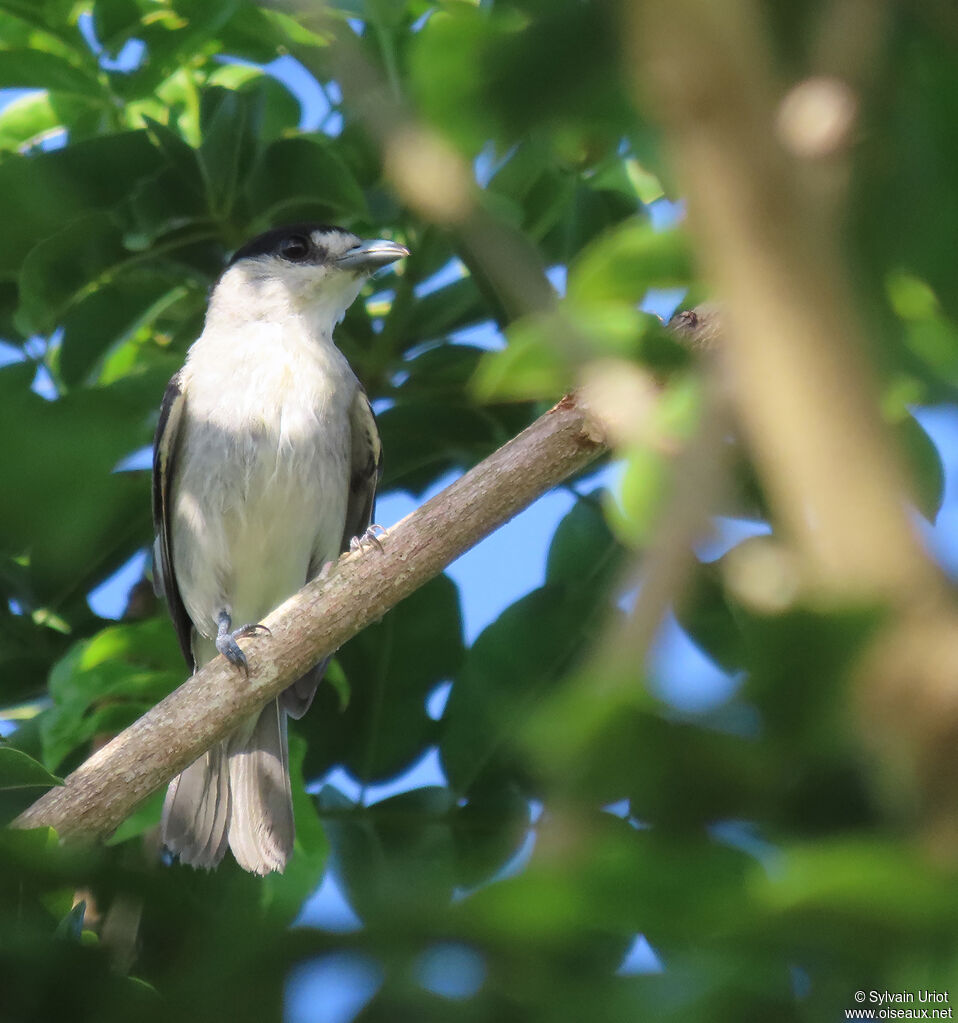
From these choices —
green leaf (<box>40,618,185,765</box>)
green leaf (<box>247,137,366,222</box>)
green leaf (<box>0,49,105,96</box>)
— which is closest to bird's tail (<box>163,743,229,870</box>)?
green leaf (<box>40,618,185,765</box>)

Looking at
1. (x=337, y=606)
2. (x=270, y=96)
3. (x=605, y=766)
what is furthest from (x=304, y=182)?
(x=605, y=766)

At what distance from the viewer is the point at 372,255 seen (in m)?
4.51

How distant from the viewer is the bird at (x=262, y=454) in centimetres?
495

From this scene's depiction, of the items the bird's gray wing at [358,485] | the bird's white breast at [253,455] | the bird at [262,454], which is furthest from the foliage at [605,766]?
the bird's white breast at [253,455]

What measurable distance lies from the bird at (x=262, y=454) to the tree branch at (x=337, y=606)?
157cm

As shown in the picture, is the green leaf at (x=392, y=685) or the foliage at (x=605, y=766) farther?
the green leaf at (x=392, y=685)

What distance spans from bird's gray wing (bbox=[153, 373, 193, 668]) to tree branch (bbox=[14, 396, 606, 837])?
1167 millimetres

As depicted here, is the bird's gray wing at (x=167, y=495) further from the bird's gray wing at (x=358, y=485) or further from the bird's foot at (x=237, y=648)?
the bird's gray wing at (x=358, y=485)

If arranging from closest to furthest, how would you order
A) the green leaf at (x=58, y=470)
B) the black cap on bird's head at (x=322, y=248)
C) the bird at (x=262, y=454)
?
the green leaf at (x=58, y=470)
the black cap on bird's head at (x=322, y=248)
the bird at (x=262, y=454)

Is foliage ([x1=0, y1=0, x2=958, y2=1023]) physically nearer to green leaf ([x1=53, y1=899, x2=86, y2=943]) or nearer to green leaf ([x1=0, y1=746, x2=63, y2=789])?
green leaf ([x1=53, y1=899, x2=86, y2=943])

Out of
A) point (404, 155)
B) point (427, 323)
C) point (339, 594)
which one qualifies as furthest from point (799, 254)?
point (427, 323)

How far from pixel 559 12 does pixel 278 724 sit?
439 centimetres

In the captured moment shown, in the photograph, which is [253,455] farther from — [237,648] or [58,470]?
[58,470]

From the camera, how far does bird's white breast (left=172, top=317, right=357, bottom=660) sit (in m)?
5.10
